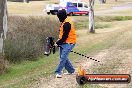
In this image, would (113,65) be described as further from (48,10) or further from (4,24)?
(48,10)

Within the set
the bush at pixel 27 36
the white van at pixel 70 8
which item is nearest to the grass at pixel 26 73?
the bush at pixel 27 36

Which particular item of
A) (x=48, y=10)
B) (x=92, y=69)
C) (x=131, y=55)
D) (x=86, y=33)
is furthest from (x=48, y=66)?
(x=48, y=10)

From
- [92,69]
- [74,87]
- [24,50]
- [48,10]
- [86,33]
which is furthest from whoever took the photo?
[48,10]

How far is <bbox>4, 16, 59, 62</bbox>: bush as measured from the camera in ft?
61.5

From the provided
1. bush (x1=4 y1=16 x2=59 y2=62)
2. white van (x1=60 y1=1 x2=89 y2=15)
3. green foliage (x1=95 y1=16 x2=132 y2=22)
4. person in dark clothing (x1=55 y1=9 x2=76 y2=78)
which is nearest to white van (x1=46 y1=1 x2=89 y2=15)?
white van (x1=60 y1=1 x2=89 y2=15)

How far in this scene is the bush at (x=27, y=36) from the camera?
18.7 metres

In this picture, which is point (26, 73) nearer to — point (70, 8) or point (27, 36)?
point (27, 36)

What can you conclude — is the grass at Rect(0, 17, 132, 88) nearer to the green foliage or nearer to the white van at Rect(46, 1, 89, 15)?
the green foliage

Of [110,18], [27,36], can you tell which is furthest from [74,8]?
[27,36]

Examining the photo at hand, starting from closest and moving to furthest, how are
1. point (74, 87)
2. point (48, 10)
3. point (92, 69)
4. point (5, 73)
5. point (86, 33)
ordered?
point (74, 87) < point (92, 69) < point (5, 73) < point (86, 33) < point (48, 10)

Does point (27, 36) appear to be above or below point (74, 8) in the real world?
above

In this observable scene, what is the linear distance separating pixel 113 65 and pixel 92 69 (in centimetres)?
119

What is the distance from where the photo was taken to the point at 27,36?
2145cm

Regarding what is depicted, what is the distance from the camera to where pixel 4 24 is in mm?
17719
